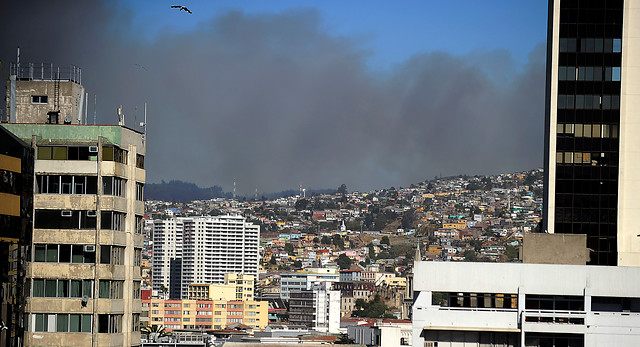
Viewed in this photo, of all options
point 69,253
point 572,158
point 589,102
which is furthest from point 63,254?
point 572,158

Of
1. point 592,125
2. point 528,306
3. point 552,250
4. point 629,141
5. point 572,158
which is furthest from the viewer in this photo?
point 572,158

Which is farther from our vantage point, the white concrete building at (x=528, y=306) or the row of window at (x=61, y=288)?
the white concrete building at (x=528, y=306)

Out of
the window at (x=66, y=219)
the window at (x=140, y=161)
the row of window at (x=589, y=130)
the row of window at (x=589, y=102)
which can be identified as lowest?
the window at (x=66, y=219)

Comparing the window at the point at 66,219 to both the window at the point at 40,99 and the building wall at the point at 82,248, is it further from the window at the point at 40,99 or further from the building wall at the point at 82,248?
the window at the point at 40,99

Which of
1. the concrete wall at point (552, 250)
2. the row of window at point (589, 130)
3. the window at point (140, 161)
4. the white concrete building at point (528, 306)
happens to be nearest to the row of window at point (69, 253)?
the window at point (140, 161)

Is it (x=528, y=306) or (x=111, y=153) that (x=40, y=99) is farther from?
(x=528, y=306)

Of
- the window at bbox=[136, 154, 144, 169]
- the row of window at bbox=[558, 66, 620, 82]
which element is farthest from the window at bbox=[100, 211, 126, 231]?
the row of window at bbox=[558, 66, 620, 82]

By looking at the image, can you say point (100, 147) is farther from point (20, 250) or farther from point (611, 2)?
point (611, 2)
